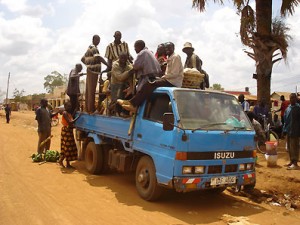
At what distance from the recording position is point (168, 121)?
548 cm

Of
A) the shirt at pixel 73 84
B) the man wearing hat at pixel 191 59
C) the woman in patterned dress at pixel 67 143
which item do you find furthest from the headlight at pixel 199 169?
the shirt at pixel 73 84

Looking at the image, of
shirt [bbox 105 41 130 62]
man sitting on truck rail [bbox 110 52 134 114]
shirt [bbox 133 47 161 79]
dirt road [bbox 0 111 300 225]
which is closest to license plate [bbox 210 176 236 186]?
dirt road [bbox 0 111 300 225]

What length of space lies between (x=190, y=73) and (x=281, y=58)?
689 centimetres

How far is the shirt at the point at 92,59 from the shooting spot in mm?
9312

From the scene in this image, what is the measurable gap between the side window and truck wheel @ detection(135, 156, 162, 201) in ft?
2.51

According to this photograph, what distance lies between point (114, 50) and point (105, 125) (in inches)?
104

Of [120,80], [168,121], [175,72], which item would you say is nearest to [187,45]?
[120,80]

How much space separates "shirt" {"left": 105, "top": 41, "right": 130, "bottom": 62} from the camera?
376 inches

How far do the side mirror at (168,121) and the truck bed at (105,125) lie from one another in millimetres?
1424

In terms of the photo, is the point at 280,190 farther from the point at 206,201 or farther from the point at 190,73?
the point at 190,73

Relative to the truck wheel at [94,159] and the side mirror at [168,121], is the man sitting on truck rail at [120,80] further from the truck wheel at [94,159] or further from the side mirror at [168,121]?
the side mirror at [168,121]

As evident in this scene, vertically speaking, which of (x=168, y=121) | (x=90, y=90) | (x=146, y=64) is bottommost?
(x=168, y=121)

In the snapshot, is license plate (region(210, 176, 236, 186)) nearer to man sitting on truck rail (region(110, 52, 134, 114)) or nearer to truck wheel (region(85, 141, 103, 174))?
man sitting on truck rail (region(110, 52, 134, 114))

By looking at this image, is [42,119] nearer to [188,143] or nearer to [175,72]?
[175,72]
